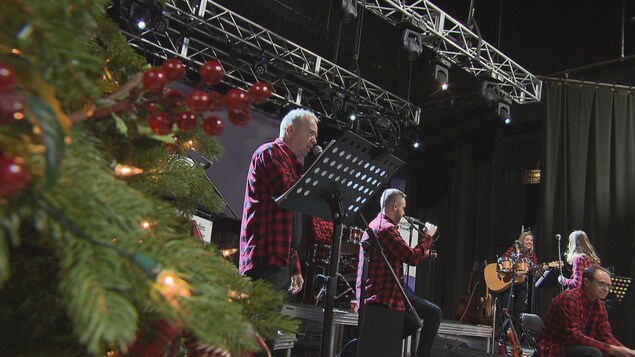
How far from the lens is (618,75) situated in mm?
9766

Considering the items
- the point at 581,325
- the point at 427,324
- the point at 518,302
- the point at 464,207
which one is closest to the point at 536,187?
the point at 464,207

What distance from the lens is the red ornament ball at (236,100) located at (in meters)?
0.75

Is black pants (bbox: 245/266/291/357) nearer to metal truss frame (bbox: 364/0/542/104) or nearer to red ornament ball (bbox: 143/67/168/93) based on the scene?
red ornament ball (bbox: 143/67/168/93)

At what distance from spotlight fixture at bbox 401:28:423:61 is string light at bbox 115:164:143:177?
22.4 feet

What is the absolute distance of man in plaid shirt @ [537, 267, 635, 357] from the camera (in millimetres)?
4668

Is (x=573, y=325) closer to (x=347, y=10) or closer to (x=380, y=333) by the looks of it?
(x=380, y=333)

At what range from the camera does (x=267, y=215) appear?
2861 millimetres

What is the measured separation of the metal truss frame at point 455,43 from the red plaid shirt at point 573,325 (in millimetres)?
4081

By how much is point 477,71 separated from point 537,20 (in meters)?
2.44

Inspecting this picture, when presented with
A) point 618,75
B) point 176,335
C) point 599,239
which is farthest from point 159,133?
point 618,75

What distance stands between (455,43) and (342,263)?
3.52 meters

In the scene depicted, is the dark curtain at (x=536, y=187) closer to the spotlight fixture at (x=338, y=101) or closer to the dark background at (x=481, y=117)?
the dark background at (x=481, y=117)

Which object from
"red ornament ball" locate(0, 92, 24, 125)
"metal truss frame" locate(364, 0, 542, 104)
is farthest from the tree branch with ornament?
"metal truss frame" locate(364, 0, 542, 104)

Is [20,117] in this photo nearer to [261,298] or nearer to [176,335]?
[176,335]
